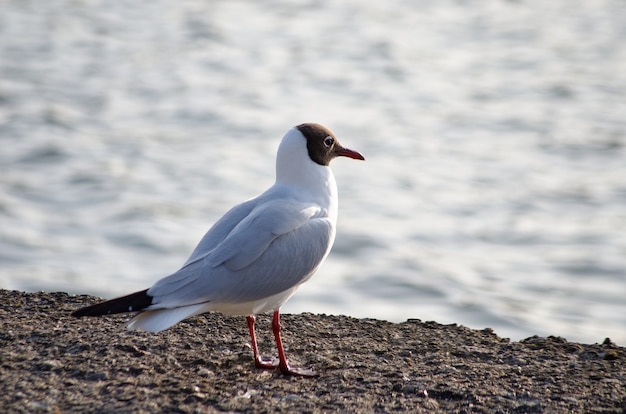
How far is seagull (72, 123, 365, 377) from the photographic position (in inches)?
183

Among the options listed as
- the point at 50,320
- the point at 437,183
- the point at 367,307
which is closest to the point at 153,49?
the point at 437,183

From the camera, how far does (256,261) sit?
487 cm

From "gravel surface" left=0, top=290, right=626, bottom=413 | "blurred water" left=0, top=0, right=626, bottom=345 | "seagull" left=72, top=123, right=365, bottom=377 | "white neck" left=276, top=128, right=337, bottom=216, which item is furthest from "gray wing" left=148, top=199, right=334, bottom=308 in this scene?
"blurred water" left=0, top=0, right=626, bottom=345

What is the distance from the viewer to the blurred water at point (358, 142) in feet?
29.6

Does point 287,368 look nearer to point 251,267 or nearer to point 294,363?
point 294,363

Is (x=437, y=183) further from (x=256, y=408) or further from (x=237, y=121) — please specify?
(x=256, y=408)

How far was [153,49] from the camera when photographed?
15.3 m

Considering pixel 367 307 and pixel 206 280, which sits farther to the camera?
pixel 367 307

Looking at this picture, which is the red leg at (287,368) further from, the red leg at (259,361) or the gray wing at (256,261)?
the gray wing at (256,261)

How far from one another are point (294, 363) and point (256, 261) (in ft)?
1.83

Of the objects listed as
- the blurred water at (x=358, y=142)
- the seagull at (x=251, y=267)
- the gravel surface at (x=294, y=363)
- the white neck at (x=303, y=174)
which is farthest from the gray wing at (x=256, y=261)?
the blurred water at (x=358, y=142)

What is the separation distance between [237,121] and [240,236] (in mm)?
7942

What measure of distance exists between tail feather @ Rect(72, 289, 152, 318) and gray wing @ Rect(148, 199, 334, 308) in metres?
0.07

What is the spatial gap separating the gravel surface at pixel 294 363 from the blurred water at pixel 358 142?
8.69 feet
